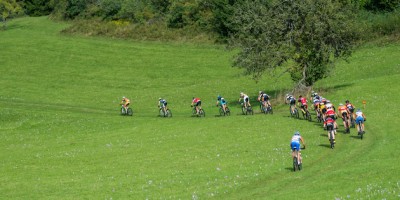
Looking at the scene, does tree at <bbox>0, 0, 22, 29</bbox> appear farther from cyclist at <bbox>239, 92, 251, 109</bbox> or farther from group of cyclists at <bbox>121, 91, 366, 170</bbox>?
cyclist at <bbox>239, 92, 251, 109</bbox>

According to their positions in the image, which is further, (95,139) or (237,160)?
(95,139)

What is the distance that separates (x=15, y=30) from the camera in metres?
133

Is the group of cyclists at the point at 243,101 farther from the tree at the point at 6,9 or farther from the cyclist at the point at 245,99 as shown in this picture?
the tree at the point at 6,9

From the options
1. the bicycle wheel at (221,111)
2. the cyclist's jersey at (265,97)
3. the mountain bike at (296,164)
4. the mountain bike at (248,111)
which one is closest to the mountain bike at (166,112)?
the bicycle wheel at (221,111)

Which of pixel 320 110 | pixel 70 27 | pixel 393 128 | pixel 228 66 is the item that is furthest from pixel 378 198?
pixel 70 27

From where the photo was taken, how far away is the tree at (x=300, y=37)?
67500 millimetres

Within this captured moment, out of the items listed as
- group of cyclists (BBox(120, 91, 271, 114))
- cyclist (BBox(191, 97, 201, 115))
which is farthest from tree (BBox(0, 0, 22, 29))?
cyclist (BBox(191, 97, 201, 115))

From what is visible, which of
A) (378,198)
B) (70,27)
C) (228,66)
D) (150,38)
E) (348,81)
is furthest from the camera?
(70,27)

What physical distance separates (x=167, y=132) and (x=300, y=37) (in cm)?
2039

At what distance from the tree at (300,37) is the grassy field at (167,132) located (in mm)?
3638

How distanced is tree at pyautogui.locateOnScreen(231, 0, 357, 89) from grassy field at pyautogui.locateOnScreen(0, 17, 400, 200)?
3.64m

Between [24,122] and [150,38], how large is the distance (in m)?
51.1

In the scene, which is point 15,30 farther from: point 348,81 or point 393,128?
point 393,128

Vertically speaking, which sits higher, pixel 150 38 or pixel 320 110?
pixel 150 38
